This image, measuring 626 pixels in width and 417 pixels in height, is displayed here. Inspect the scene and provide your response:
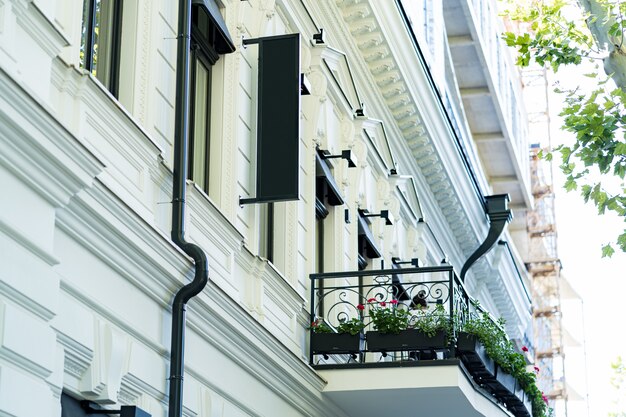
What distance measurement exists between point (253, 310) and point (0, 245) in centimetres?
578

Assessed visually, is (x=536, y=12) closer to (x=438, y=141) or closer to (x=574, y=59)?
(x=574, y=59)

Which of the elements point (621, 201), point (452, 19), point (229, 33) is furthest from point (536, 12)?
point (452, 19)

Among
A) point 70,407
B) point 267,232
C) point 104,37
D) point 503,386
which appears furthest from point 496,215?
point 70,407

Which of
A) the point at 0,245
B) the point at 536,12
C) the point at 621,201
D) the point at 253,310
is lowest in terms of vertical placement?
the point at 0,245

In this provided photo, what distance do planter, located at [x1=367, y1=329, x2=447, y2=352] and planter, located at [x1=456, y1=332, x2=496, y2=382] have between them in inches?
13.4

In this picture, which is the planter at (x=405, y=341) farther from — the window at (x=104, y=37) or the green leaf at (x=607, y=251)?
the window at (x=104, y=37)

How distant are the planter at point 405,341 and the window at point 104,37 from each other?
522 centimetres

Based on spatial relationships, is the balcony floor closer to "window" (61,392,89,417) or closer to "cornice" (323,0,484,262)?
"cornice" (323,0,484,262)

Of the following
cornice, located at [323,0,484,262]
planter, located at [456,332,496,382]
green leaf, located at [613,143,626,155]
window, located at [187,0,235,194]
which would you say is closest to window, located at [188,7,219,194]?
window, located at [187,0,235,194]

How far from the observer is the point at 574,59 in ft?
50.6

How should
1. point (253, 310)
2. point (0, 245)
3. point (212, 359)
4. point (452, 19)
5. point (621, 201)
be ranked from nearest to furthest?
point (0, 245)
point (212, 359)
point (253, 310)
point (621, 201)
point (452, 19)

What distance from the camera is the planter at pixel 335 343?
45.8ft

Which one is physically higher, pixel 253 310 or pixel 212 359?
pixel 253 310

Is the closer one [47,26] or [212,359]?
[47,26]
